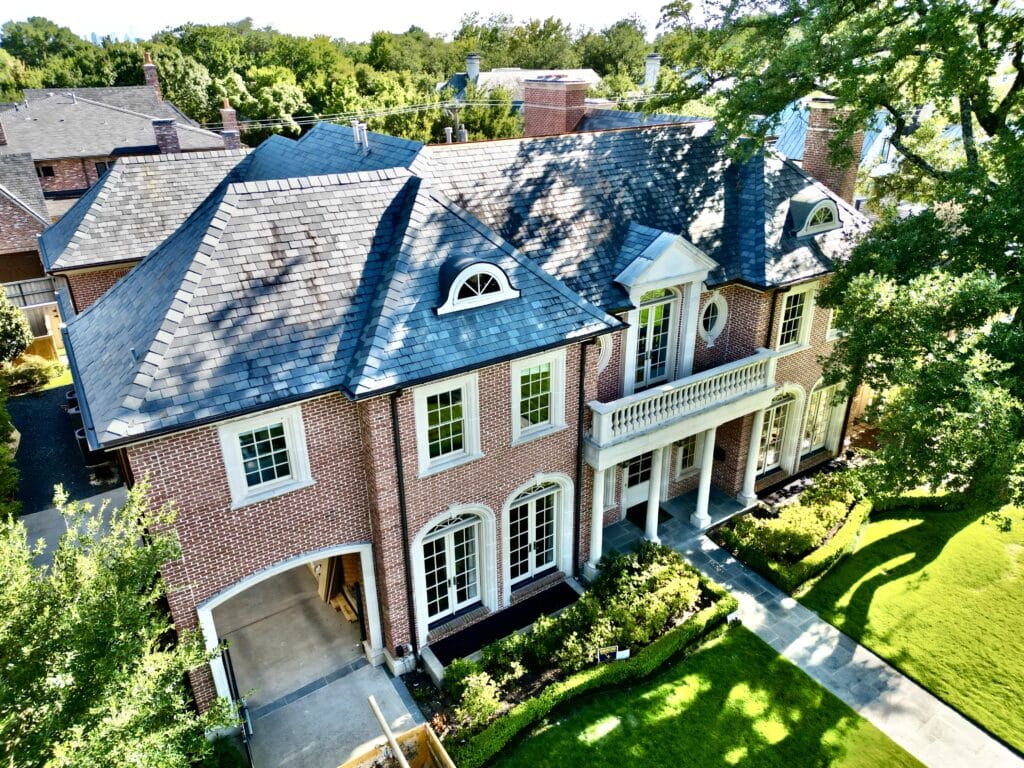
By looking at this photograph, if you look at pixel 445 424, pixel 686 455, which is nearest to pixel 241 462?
pixel 445 424

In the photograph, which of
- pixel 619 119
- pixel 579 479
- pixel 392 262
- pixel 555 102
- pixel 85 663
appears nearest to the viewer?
pixel 85 663

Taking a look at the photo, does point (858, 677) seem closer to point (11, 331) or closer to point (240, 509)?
point (240, 509)

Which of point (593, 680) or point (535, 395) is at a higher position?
point (535, 395)

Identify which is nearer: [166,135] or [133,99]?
[166,135]

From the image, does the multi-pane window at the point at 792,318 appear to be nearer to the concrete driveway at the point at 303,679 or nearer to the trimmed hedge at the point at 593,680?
the trimmed hedge at the point at 593,680

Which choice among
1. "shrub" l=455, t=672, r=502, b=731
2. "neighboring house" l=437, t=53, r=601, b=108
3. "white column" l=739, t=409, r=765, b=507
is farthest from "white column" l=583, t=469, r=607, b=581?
"neighboring house" l=437, t=53, r=601, b=108

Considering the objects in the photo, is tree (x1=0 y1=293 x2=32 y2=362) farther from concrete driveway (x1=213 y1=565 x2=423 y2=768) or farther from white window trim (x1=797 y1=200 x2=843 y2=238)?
white window trim (x1=797 y1=200 x2=843 y2=238)

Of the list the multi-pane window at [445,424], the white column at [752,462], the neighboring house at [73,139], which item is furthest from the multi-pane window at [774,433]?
the neighboring house at [73,139]
